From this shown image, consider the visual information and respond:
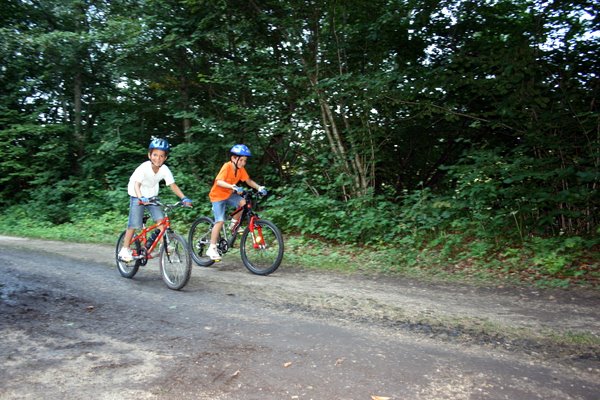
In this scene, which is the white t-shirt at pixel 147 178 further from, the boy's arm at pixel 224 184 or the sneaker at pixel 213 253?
the sneaker at pixel 213 253

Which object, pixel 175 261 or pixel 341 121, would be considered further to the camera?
pixel 341 121

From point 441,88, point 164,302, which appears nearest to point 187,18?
point 441,88

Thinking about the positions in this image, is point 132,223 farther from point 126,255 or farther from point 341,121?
point 341,121

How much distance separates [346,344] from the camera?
3.65 metres

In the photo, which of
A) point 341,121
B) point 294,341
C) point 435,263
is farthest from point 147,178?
point 341,121

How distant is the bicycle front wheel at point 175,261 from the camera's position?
563cm

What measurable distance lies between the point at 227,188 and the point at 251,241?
1008 millimetres

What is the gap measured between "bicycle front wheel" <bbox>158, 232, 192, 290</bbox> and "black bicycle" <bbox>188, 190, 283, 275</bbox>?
1410 mm

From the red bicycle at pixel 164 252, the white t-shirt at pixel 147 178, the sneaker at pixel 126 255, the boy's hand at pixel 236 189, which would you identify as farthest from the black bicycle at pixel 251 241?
the sneaker at pixel 126 255

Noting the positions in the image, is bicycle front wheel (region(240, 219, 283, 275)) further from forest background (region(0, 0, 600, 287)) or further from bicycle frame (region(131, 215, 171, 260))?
bicycle frame (region(131, 215, 171, 260))

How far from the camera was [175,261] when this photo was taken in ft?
19.0

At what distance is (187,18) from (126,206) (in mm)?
6245

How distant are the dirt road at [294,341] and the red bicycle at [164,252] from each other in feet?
0.74

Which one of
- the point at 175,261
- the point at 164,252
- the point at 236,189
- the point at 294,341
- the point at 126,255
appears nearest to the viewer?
the point at 294,341
